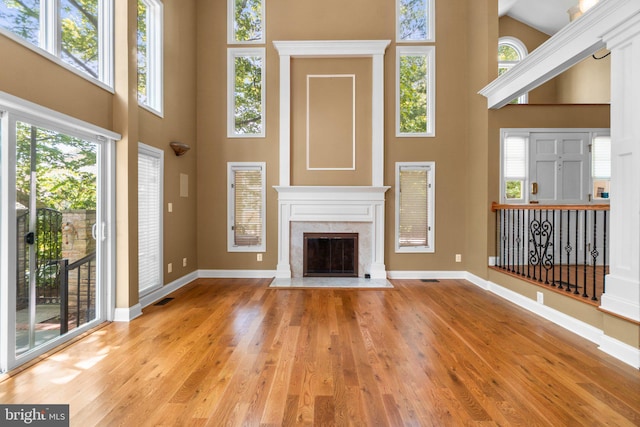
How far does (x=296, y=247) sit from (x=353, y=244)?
1.03m

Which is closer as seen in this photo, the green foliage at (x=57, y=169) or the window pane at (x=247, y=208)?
the green foliage at (x=57, y=169)

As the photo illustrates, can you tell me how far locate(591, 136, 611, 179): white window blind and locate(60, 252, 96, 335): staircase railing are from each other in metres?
7.13

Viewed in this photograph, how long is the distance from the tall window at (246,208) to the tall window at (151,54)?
1.66m

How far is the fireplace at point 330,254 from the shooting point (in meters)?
5.77

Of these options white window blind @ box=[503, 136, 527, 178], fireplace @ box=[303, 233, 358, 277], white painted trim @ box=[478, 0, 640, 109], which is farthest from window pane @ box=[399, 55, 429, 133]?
fireplace @ box=[303, 233, 358, 277]

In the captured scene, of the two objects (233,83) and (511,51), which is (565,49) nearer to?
(511,51)

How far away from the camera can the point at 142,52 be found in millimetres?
4336

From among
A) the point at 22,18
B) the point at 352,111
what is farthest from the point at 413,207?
the point at 22,18

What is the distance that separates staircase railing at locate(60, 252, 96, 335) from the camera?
301 cm

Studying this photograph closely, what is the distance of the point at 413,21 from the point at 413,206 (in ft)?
11.0

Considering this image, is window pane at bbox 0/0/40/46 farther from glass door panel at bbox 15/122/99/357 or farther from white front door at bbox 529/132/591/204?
white front door at bbox 529/132/591/204

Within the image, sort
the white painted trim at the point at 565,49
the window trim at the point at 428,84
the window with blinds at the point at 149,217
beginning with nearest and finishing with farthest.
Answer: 1. the white painted trim at the point at 565,49
2. the window with blinds at the point at 149,217
3. the window trim at the point at 428,84

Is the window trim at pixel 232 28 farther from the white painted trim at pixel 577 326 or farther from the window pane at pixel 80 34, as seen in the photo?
the white painted trim at pixel 577 326

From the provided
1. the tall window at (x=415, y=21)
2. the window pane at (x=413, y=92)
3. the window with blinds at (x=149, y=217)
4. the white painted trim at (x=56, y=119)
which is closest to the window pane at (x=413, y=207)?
the window pane at (x=413, y=92)
